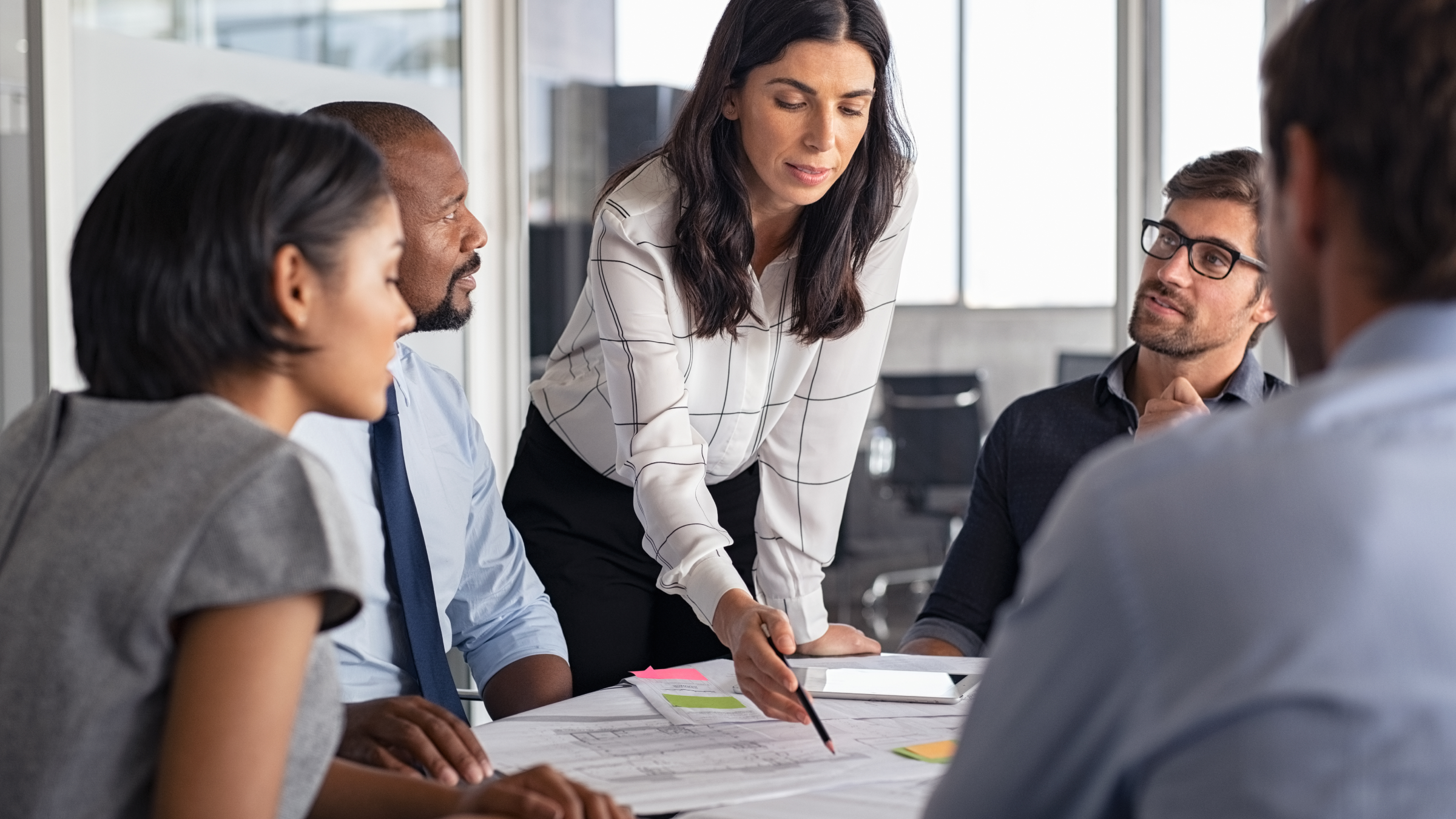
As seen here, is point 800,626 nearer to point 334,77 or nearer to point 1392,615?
point 1392,615

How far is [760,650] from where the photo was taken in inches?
56.8

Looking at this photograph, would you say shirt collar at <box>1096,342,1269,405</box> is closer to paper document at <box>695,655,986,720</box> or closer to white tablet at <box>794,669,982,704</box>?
white tablet at <box>794,669,982,704</box>

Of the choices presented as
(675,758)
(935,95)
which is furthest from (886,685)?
(935,95)

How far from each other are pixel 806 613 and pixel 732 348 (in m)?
0.42

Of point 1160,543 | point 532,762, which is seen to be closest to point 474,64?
point 532,762

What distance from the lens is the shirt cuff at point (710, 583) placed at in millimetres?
1660

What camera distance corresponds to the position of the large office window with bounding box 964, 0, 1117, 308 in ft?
13.4

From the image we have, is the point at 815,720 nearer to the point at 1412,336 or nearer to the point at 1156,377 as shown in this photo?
the point at 1412,336

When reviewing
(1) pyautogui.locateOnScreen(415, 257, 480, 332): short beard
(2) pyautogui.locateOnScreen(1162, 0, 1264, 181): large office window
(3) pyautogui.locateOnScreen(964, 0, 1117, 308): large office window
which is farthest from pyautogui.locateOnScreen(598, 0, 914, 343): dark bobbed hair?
(3) pyautogui.locateOnScreen(964, 0, 1117, 308): large office window

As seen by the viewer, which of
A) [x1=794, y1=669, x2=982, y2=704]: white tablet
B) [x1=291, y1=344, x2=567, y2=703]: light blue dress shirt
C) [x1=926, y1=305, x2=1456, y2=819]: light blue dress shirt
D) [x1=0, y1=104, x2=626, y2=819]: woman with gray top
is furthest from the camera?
[x1=291, y1=344, x2=567, y2=703]: light blue dress shirt

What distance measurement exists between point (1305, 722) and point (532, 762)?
33.1 inches

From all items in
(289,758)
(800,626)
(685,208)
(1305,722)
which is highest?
(685,208)

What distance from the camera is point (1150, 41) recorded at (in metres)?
3.10

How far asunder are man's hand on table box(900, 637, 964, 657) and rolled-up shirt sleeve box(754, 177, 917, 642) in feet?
0.46
